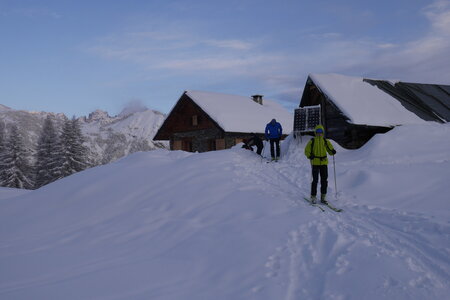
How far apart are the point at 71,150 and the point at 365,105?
23.8 metres

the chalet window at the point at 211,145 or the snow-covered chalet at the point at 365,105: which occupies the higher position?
the snow-covered chalet at the point at 365,105

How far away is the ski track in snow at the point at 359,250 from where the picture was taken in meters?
3.97

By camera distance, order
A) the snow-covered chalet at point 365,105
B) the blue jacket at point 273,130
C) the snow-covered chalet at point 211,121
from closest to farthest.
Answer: the blue jacket at point 273,130 → the snow-covered chalet at point 365,105 → the snow-covered chalet at point 211,121

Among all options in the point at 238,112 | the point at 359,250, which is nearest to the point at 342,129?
the point at 238,112

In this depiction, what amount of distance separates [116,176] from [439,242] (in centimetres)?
940

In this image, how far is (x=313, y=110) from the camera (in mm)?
17375

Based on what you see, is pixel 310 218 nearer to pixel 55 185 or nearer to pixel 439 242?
pixel 439 242

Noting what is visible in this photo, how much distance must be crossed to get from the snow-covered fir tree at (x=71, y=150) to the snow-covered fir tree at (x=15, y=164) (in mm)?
3957

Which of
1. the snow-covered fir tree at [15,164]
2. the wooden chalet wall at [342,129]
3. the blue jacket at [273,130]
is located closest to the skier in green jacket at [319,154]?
the blue jacket at [273,130]

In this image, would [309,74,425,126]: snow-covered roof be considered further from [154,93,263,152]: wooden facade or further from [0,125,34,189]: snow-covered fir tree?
[0,125,34,189]: snow-covered fir tree

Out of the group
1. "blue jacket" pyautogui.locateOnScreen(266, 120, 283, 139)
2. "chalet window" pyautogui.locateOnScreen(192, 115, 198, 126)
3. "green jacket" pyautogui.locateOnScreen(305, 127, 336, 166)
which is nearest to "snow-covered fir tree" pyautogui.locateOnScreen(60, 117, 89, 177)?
"chalet window" pyautogui.locateOnScreen(192, 115, 198, 126)

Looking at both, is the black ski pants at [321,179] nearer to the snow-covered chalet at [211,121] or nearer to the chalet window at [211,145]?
the snow-covered chalet at [211,121]

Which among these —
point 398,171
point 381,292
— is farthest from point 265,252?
point 398,171

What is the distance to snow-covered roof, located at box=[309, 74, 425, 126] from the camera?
53.8 ft
